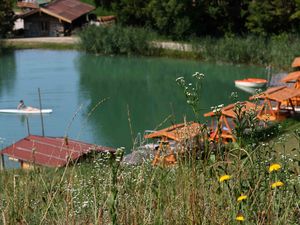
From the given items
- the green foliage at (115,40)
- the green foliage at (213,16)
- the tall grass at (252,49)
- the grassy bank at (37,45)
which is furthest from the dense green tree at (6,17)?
the tall grass at (252,49)

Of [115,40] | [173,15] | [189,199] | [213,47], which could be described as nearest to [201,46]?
[213,47]

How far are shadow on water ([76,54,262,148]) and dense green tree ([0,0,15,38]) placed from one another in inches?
265

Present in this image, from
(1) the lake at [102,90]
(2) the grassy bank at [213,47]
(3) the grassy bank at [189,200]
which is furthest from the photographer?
(2) the grassy bank at [213,47]

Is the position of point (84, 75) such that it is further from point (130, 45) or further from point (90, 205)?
point (90, 205)

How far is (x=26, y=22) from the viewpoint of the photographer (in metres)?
42.7

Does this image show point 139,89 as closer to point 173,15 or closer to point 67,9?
point 173,15

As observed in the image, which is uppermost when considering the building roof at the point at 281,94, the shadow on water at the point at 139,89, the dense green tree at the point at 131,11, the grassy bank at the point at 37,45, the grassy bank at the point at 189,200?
the dense green tree at the point at 131,11

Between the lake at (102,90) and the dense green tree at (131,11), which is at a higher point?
the dense green tree at (131,11)

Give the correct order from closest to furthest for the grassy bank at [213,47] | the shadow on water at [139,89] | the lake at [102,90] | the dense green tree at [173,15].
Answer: the lake at [102,90]
the shadow on water at [139,89]
the grassy bank at [213,47]
the dense green tree at [173,15]

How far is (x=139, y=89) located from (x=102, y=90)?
1.46m

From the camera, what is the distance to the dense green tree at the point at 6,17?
38438mm

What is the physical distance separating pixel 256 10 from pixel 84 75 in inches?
374

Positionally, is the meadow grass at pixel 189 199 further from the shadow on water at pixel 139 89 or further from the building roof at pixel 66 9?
the building roof at pixel 66 9

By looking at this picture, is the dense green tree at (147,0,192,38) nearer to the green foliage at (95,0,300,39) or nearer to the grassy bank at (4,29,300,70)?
the green foliage at (95,0,300,39)
